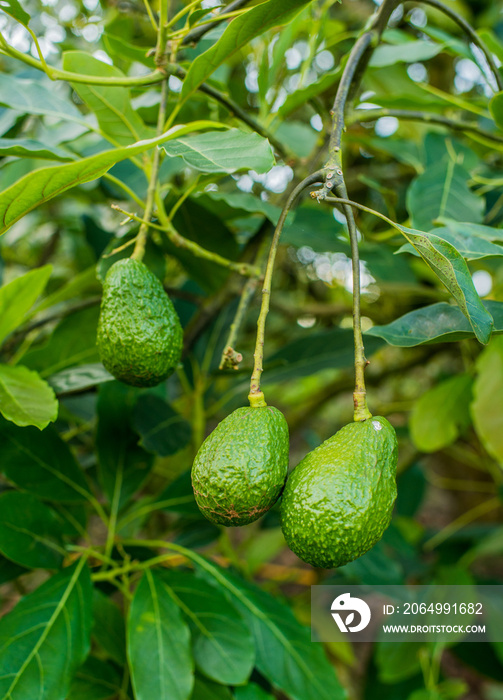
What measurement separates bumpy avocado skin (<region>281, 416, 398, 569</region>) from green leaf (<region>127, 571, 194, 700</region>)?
0.40m

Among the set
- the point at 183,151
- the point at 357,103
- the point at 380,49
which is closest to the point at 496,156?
the point at 380,49

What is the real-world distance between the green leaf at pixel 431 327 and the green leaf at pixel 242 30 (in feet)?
1.52

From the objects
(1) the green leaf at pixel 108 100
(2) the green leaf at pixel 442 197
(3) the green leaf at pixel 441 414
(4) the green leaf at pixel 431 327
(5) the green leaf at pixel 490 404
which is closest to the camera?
(4) the green leaf at pixel 431 327

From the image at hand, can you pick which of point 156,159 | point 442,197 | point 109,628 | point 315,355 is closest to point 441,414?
point 315,355

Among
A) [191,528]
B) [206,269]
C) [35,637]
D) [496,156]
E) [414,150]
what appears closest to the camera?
[35,637]

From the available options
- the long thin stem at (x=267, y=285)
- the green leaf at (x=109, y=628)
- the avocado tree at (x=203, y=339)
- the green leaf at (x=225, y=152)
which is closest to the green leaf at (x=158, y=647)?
the avocado tree at (x=203, y=339)

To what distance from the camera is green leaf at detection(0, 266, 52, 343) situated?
964 mm

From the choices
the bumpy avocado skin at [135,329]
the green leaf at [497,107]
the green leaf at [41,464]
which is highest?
the green leaf at [497,107]

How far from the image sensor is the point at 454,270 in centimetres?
65

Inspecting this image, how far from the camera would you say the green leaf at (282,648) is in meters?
1.00

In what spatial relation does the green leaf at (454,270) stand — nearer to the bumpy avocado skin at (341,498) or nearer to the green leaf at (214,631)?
the bumpy avocado skin at (341,498)

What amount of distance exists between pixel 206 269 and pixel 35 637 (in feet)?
2.55

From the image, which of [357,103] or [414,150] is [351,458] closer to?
[357,103]

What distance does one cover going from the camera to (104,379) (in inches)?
36.2
